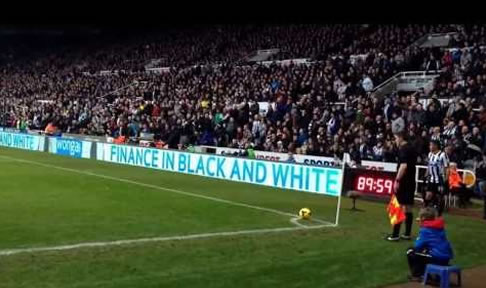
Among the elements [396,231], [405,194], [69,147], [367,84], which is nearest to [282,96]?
[367,84]

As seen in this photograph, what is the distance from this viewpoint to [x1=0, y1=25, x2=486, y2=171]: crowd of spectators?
22.4 m

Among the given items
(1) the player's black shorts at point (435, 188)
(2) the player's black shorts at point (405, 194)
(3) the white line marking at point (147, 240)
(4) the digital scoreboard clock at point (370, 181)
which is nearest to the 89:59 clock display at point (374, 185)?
(4) the digital scoreboard clock at point (370, 181)

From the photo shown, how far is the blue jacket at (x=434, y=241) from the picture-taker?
30.0 ft

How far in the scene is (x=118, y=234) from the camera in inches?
476

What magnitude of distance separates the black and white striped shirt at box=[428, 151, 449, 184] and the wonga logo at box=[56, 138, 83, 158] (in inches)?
821

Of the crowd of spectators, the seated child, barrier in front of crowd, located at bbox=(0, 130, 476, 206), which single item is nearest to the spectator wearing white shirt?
the crowd of spectators

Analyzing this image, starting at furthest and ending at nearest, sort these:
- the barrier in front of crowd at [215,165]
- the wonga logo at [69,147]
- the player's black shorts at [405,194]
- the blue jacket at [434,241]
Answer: the wonga logo at [69,147] < the barrier in front of crowd at [215,165] < the player's black shorts at [405,194] < the blue jacket at [434,241]

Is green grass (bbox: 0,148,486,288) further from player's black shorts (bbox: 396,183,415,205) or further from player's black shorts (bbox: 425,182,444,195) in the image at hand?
player's black shorts (bbox: 425,182,444,195)

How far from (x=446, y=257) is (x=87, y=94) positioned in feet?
139

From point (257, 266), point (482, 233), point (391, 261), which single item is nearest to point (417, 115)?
point (482, 233)

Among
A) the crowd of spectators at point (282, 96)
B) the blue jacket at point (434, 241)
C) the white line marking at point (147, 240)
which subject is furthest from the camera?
the crowd of spectators at point (282, 96)

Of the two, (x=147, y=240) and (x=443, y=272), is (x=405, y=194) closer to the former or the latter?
(x=443, y=272)

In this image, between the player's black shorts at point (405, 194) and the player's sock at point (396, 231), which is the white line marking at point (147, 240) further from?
the player's black shorts at point (405, 194)

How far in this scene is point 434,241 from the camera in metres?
9.23
